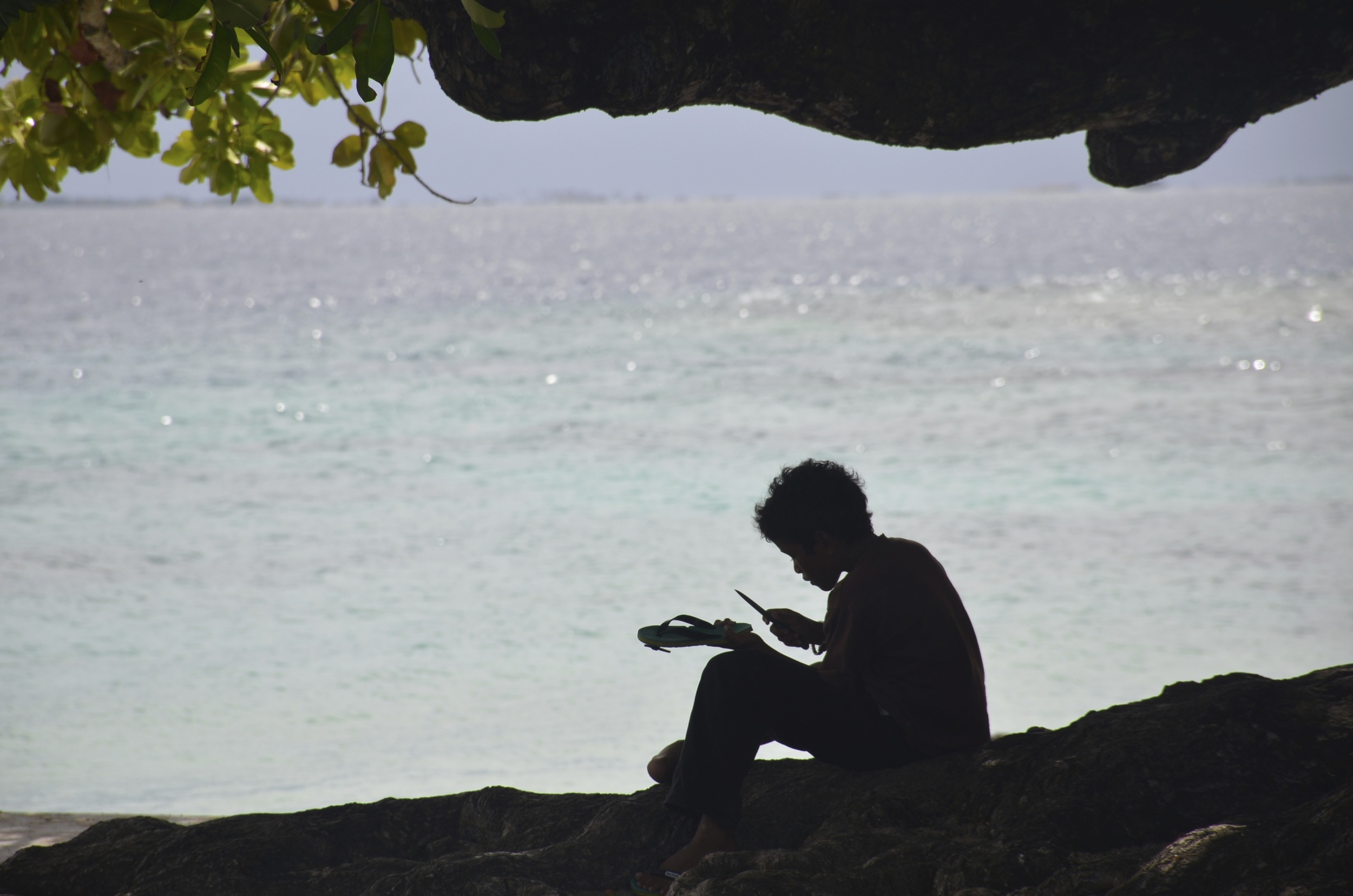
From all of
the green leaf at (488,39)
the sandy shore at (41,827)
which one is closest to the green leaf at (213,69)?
the green leaf at (488,39)

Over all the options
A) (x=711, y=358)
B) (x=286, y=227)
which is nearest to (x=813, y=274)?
(x=711, y=358)

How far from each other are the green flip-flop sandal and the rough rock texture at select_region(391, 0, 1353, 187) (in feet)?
4.39

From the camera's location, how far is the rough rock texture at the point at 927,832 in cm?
233

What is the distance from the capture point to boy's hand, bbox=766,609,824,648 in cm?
329

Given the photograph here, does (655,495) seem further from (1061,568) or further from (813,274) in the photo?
(813,274)

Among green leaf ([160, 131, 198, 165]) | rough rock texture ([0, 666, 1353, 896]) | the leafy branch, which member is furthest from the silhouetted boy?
green leaf ([160, 131, 198, 165])

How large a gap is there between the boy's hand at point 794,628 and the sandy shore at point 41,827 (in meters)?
2.52

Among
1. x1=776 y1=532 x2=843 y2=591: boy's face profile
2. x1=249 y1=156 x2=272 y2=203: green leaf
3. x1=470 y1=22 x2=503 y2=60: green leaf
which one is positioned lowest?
x1=776 y1=532 x2=843 y2=591: boy's face profile

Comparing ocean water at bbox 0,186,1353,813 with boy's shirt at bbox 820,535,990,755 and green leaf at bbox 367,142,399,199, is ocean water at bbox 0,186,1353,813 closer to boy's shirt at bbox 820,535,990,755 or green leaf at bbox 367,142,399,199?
boy's shirt at bbox 820,535,990,755

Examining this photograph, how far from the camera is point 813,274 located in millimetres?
57781

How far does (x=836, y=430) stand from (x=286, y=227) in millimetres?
158389

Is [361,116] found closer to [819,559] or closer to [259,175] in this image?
[259,175]

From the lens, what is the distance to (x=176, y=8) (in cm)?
175

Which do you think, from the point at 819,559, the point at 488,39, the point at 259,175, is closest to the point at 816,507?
the point at 819,559
